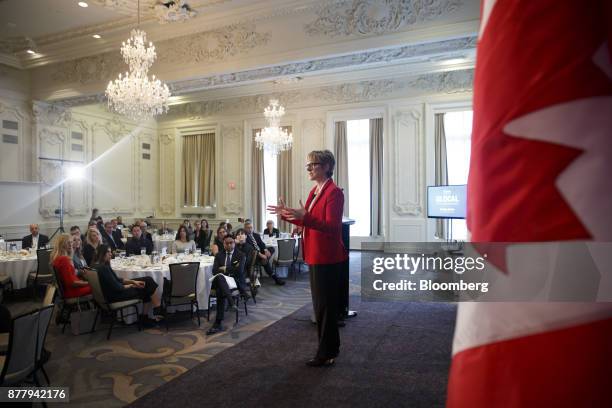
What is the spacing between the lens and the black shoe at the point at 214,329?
15.2ft

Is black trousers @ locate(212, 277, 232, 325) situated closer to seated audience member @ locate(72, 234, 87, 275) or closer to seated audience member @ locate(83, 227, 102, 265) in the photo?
seated audience member @ locate(72, 234, 87, 275)

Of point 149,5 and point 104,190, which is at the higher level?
point 149,5

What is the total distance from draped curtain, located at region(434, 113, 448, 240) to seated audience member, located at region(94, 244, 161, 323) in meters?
7.89

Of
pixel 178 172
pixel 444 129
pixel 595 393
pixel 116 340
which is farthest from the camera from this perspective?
pixel 178 172

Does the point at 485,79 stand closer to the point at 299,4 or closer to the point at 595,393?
the point at 595,393

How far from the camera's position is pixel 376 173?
11.4m

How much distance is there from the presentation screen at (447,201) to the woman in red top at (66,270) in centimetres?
582

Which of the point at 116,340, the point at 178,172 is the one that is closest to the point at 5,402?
the point at 116,340

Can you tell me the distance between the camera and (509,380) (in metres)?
0.70

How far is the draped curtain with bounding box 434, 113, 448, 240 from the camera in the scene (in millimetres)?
10695

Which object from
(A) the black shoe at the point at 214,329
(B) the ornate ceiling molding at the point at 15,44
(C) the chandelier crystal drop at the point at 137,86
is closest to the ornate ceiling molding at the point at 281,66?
(B) the ornate ceiling molding at the point at 15,44

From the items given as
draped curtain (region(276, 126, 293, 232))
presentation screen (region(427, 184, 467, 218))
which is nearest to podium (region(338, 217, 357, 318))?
presentation screen (region(427, 184, 467, 218))

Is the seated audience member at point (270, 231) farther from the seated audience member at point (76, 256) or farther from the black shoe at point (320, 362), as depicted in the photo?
the black shoe at point (320, 362)

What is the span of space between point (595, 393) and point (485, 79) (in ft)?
1.89
